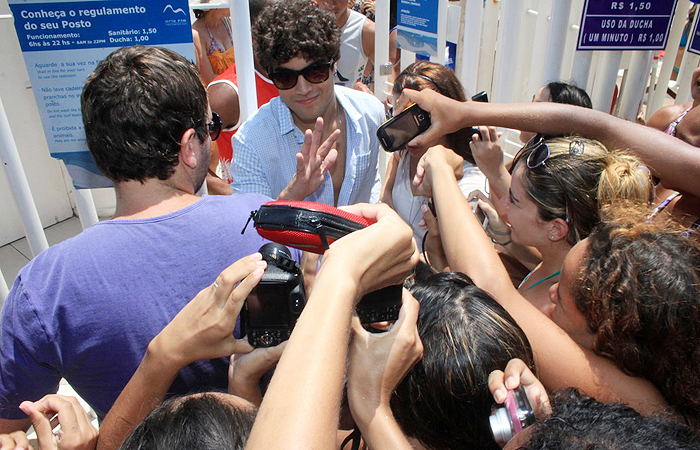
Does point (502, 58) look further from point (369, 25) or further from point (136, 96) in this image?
point (136, 96)

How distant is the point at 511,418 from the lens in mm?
957

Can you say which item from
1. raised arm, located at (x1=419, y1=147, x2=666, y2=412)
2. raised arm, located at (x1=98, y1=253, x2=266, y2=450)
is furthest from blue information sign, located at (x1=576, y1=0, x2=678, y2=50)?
raised arm, located at (x1=98, y1=253, x2=266, y2=450)

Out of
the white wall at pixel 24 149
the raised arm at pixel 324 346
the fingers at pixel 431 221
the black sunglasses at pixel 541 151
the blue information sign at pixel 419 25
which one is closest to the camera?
the raised arm at pixel 324 346

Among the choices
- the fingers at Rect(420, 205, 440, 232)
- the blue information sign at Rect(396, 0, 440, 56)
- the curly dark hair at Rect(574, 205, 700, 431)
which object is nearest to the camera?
the curly dark hair at Rect(574, 205, 700, 431)

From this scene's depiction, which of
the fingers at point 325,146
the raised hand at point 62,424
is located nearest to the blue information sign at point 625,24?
the fingers at point 325,146

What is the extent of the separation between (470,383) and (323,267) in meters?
0.52

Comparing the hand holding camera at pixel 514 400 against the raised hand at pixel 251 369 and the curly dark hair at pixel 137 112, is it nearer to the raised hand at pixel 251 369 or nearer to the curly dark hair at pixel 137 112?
the raised hand at pixel 251 369

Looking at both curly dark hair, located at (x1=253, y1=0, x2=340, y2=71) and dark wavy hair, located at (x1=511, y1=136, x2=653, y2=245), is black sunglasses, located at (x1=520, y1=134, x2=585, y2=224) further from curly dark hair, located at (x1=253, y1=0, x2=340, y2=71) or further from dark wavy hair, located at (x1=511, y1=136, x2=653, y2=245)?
curly dark hair, located at (x1=253, y1=0, x2=340, y2=71)

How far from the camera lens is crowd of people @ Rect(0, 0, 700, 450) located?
87 cm

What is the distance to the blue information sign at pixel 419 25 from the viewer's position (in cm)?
312

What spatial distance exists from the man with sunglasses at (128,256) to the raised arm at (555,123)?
80 centimetres

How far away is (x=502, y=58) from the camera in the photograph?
324 cm

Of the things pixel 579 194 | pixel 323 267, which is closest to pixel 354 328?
pixel 323 267

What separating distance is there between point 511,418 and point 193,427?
59cm
